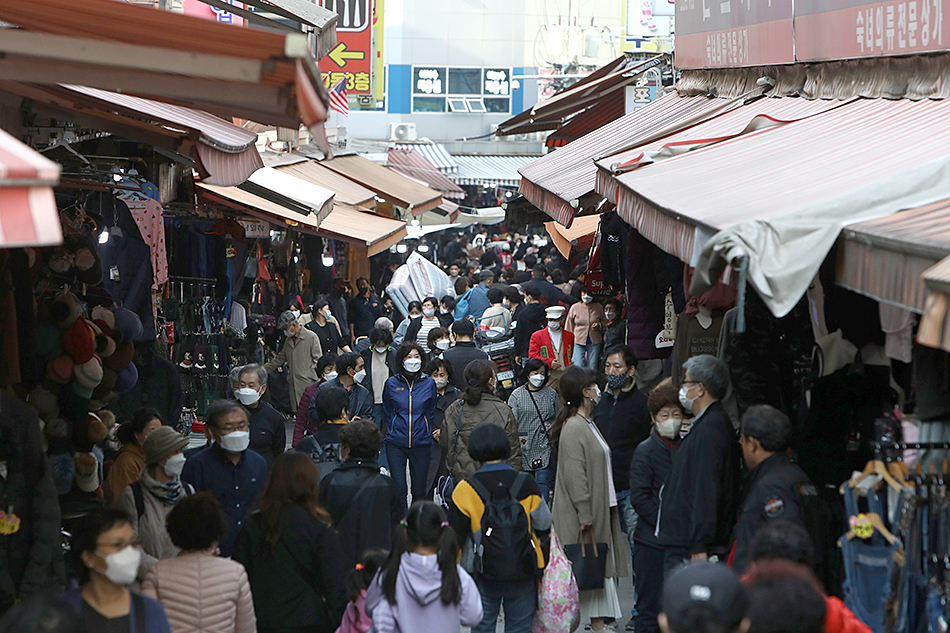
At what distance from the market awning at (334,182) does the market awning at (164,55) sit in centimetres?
1259

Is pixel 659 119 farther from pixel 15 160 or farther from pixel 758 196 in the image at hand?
pixel 15 160

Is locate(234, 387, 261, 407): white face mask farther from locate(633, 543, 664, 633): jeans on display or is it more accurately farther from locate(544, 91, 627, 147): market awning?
locate(544, 91, 627, 147): market awning

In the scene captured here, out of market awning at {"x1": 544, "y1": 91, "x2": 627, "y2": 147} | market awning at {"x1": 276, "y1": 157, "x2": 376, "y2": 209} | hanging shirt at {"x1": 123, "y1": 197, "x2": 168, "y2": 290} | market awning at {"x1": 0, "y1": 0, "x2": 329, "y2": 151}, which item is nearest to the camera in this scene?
market awning at {"x1": 0, "y1": 0, "x2": 329, "y2": 151}

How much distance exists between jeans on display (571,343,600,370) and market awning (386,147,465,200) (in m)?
17.2

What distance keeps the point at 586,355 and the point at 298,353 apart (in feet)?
11.8

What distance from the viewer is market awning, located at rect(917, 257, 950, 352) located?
2.96m

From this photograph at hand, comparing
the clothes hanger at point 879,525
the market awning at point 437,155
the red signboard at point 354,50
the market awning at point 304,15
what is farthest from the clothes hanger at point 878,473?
the market awning at point 437,155

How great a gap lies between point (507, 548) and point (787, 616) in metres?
2.90

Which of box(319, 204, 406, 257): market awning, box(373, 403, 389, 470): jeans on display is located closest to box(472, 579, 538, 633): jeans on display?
box(373, 403, 389, 470): jeans on display

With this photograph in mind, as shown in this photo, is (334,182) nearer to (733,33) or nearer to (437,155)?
(733,33)

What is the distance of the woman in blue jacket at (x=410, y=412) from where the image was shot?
9125 millimetres

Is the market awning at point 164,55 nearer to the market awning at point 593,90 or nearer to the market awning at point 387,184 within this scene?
the market awning at point 593,90

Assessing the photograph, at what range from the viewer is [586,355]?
11188 mm

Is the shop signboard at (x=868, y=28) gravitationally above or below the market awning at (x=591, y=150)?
above
